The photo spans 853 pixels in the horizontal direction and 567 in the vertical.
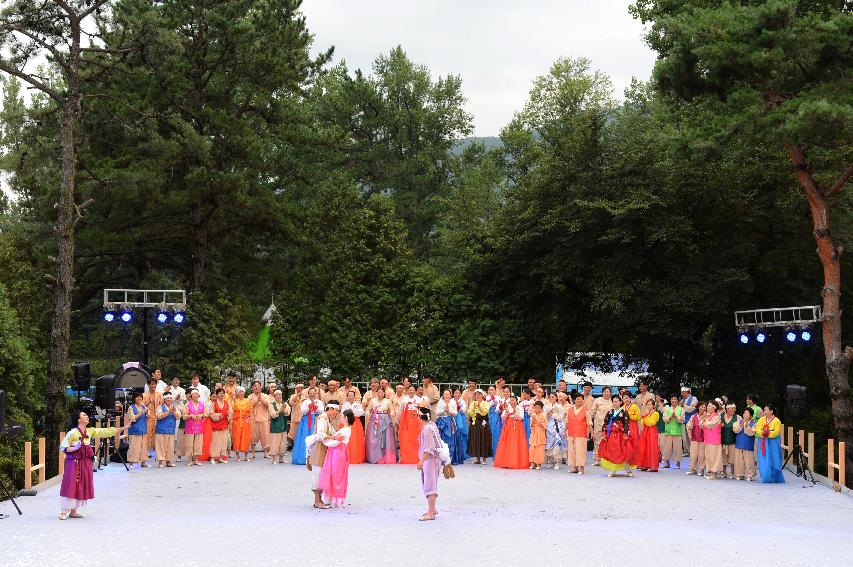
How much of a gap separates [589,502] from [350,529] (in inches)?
188

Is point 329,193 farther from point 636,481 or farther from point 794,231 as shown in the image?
point 636,481

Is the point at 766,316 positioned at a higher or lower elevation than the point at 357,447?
higher

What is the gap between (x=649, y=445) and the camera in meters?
22.0

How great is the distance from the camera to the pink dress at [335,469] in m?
15.4

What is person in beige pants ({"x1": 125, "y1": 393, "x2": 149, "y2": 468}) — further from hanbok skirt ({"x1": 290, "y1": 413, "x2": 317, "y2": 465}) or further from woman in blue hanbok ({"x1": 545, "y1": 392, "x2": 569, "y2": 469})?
woman in blue hanbok ({"x1": 545, "y1": 392, "x2": 569, "y2": 469})

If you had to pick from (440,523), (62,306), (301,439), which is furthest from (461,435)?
(440,523)

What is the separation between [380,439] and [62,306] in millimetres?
7215

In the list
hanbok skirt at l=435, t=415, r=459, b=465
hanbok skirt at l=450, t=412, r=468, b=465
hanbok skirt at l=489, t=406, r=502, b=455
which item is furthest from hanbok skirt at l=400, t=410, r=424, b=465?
hanbok skirt at l=489, t=406, r=502, b=455

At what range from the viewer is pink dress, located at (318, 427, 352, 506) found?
1541 centimetres

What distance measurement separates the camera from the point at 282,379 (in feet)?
117

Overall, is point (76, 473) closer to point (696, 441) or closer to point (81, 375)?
point (81, 375)

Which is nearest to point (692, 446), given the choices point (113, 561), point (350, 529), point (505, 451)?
point (505, 451)

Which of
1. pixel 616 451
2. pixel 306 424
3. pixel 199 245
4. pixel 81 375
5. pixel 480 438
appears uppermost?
pixel 199 245

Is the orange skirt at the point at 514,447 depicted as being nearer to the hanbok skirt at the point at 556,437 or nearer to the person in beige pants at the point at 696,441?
the hanbok skirt at the point at 556,437
